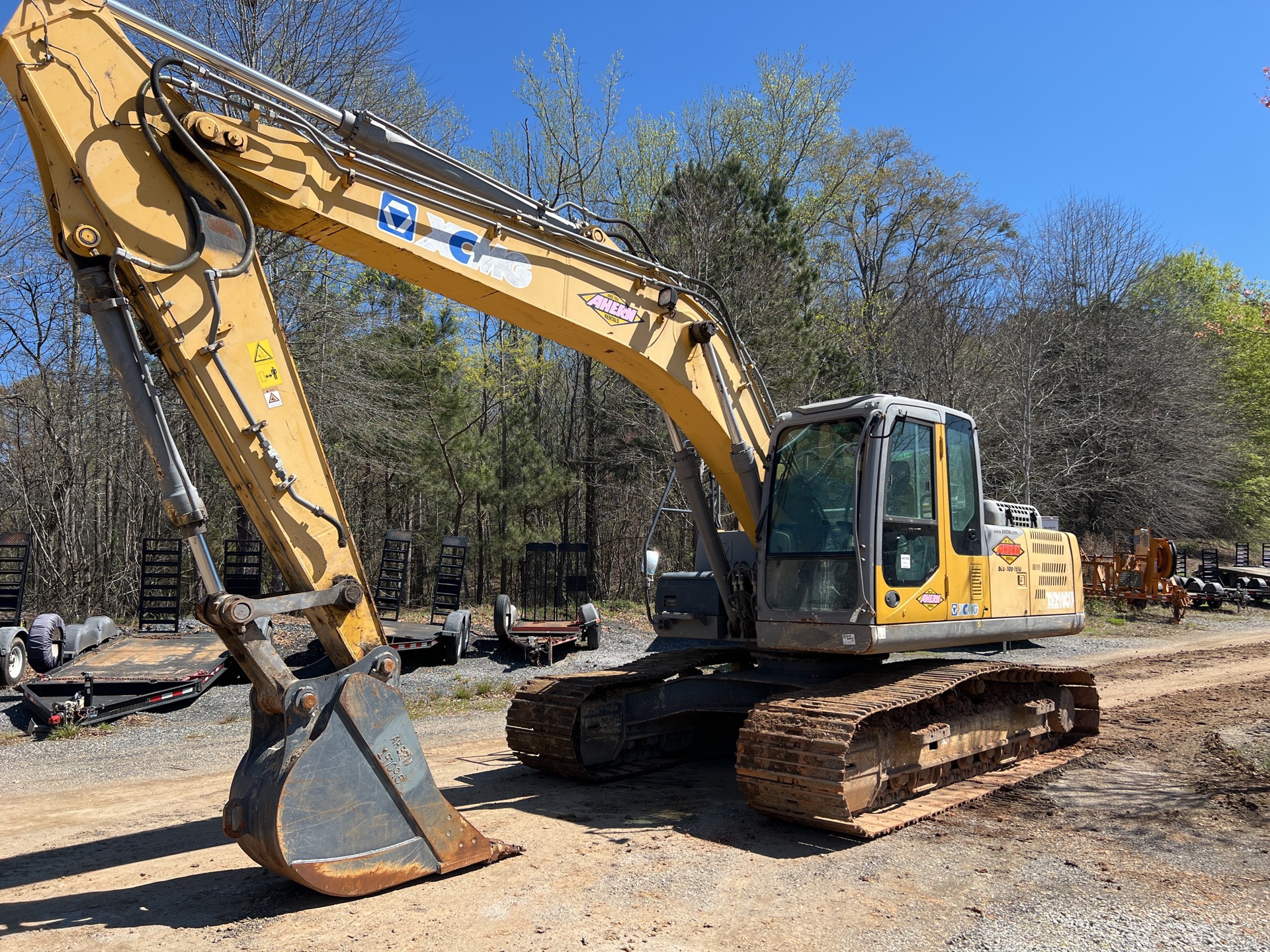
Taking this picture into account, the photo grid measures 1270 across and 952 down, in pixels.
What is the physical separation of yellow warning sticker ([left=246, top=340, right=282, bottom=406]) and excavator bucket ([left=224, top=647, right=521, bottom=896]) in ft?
4.97

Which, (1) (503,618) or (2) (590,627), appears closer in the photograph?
(1) (503,618)

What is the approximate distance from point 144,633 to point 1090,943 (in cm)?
1264

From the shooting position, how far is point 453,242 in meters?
5.70

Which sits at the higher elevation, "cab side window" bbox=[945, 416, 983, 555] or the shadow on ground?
Answer: "cab side window" bbox=[945, 416, 983, 555]

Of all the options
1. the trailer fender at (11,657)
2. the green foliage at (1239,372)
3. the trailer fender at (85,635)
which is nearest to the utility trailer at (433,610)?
the trailer fender at (85,635)

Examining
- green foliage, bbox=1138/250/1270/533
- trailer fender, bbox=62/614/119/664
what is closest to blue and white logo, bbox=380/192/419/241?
trailer fender, bbox=62/614/119/664

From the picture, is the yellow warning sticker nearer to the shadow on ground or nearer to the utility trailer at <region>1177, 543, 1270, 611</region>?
the shadow on ground

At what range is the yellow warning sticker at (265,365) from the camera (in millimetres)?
4949

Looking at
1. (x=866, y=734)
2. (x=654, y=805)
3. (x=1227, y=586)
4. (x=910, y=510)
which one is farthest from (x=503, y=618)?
(x=1227, y=586)

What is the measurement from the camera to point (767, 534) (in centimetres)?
718

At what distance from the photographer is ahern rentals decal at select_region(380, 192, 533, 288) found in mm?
5461

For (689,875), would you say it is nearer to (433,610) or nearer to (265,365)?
(265,365)

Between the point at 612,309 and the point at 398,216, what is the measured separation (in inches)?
67.2

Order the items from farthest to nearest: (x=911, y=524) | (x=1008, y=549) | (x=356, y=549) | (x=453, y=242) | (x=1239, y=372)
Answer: (x=1239, y=372) → (x=1008, y=549) → (x=911, y=524) → (x=453, y=242) → (x=356, y=549)
